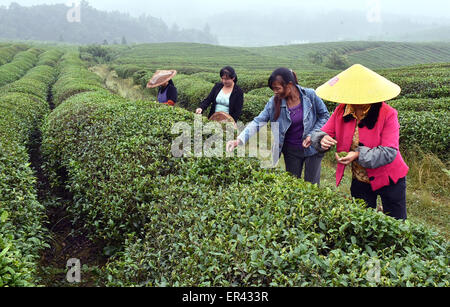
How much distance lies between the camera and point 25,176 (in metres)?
4.55

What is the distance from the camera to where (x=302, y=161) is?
168 inches

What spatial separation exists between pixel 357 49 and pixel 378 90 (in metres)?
68.2

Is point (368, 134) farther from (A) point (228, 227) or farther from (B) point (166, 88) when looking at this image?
(B) point (166, 88)

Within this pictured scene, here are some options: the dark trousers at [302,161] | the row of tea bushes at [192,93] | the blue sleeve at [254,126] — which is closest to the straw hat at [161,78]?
the blue sleeve at [254,126]

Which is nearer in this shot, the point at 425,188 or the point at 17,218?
the point at 17,218

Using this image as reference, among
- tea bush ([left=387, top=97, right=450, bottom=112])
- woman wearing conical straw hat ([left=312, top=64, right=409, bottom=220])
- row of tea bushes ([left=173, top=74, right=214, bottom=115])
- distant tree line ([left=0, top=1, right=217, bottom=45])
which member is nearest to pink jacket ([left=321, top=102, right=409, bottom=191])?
woman wearing conical straw hat ([left=312, top=64, right=409, bottom=220])

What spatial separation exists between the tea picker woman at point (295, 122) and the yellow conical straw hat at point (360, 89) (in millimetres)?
916

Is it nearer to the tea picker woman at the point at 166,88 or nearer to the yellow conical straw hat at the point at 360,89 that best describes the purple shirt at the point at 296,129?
the yellow conical straw hat at the point at 360,89

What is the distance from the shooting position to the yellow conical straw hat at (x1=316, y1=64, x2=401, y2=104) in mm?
2795

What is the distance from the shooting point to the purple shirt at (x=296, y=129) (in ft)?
13.3

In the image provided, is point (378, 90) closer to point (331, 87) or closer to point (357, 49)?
point (331, 87)

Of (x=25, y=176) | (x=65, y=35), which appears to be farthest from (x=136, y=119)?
(x=65, y=35)

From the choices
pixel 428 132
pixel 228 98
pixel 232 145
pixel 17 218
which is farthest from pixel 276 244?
pixel 428 132

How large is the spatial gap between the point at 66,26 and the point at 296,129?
175 meters
